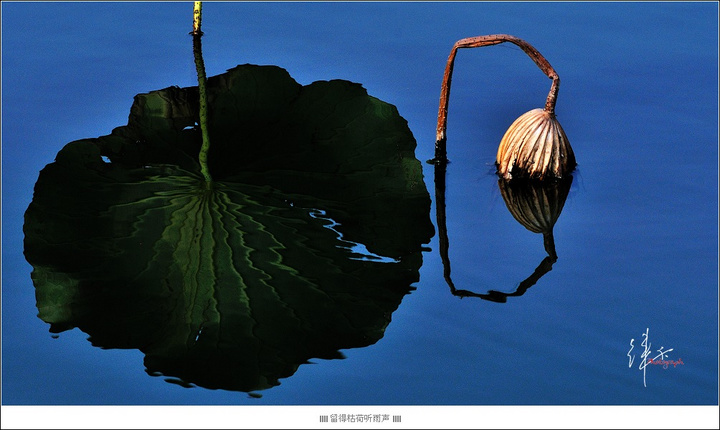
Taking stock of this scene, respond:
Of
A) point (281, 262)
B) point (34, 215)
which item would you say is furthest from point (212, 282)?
point (34, 215)

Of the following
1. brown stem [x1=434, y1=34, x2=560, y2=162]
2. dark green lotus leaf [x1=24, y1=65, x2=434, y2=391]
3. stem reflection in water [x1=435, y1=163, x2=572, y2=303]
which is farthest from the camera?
brown stem [x1=434, y1=34, x2=560, y2=162]

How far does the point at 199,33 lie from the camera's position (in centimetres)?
504

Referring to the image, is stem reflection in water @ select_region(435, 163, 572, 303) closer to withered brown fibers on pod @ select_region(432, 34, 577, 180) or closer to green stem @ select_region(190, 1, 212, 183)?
withered brown fibers on pod @ select_region(432, 34, 577, 180)

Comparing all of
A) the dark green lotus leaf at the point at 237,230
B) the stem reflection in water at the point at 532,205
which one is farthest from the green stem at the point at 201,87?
the stem reflection in water at the point at 532,205

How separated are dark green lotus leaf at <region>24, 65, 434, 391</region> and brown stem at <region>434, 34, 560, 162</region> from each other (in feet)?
0.45

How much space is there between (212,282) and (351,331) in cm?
50

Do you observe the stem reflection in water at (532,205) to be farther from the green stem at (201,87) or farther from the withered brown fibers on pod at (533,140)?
the green stem at (201,87)

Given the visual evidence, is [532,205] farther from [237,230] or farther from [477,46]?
[237,230]

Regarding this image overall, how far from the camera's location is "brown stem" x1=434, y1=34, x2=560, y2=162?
384 centimetres

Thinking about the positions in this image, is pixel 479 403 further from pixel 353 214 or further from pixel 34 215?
pixel 34 215

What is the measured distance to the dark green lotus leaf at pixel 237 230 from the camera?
3.34m

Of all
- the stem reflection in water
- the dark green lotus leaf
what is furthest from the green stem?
the stem reflection in water

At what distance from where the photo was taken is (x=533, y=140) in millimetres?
3861

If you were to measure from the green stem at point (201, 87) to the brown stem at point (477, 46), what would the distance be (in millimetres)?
841
